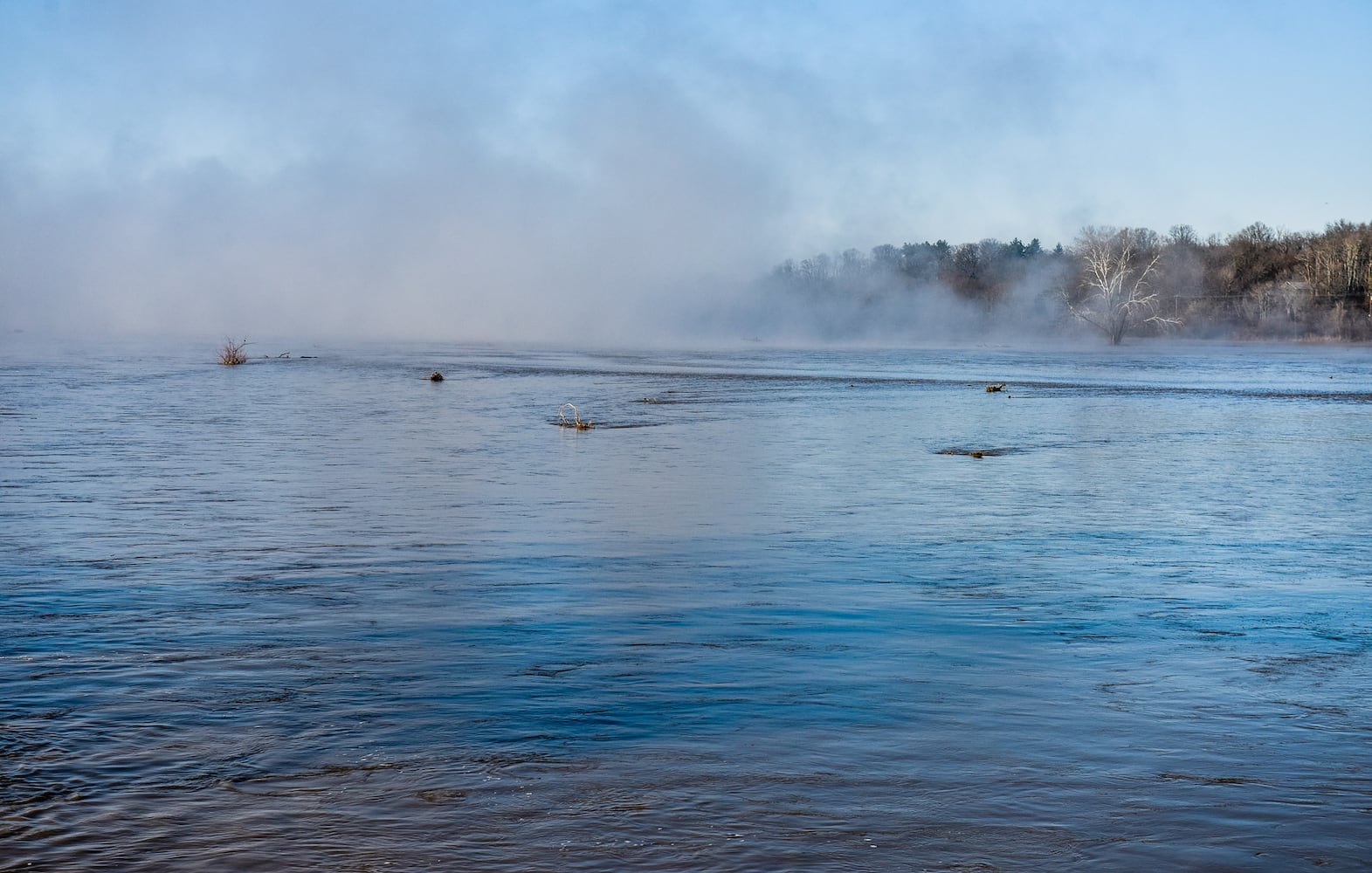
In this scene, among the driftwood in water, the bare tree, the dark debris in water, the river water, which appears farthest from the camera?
the bare tree

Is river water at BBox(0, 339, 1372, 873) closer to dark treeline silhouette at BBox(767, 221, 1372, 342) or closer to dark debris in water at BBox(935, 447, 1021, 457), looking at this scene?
dark debris in water at BBox(935, 447, 1021, 457)

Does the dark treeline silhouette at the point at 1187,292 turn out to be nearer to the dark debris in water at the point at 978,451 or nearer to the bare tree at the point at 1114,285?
the bare tree at the point at 1114,285

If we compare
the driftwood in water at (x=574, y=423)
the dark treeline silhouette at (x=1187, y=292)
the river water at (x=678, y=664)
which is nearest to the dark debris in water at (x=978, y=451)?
the river water at (x=678, y=664)

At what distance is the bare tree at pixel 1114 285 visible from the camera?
3410 inches

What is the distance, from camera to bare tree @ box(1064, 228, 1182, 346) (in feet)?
284

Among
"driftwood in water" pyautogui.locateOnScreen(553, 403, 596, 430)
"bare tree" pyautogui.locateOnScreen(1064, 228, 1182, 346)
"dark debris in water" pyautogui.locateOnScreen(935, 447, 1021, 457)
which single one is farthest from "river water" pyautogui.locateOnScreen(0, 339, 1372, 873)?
"bare tree" pyautogui.locateOnScreen(1064, 228, 1182, 346)

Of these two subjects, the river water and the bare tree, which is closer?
the river water

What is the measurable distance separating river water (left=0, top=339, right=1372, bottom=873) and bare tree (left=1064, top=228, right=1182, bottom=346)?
7025cm

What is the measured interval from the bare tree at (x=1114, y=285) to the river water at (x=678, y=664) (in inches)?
2766

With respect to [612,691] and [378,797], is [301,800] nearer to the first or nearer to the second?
[378,797]

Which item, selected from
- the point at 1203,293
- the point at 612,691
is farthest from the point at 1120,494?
the point at 1203,293

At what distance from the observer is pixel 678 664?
7.55 meters

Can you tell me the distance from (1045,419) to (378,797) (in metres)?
25.9

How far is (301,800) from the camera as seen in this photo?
527 cm
